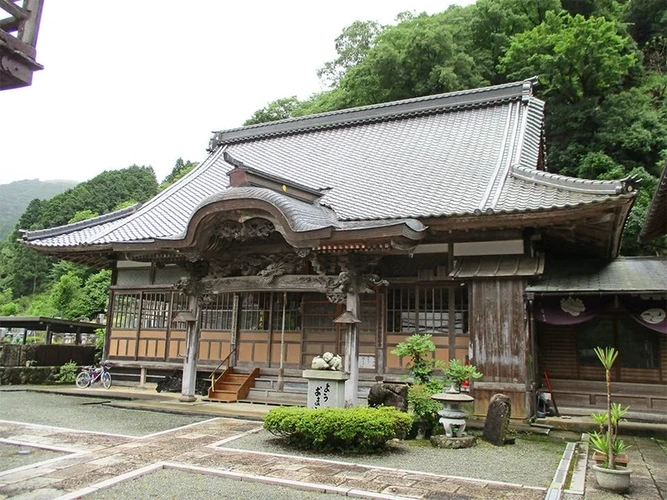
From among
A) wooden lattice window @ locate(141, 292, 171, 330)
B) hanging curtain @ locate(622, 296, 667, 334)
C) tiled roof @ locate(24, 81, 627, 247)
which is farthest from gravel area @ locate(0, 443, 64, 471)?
hanging curtain @ locate(622, 296, 667, 334)

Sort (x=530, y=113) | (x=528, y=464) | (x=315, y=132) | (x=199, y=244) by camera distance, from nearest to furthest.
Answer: (x=528, y=464), (x=199, y=244), (x=530, y=113), (x=315, y=132)

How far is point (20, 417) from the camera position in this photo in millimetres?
10273

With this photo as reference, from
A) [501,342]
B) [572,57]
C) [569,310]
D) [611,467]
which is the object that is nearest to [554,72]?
[572,57]

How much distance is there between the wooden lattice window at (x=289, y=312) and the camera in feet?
45.5

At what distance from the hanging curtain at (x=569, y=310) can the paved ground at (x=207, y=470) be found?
2809 millimetres

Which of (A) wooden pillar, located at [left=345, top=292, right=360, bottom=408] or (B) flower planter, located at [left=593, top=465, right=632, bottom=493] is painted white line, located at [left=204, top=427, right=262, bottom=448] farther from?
(B) flower planter, located at [left=593, top=465, right=632, bottom=493]

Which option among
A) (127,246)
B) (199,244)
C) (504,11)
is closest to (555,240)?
(199,244)

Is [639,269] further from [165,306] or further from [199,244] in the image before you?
[165,306]

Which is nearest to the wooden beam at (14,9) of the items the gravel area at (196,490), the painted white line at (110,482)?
the painted white line at (110,482)

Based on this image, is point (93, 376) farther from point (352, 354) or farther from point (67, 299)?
point (67, 299)

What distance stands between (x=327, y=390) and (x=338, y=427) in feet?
5.18

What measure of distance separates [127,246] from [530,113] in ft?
39.4

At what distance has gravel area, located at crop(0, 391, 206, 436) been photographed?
373 inches

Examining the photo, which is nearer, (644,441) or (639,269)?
(644,441)
